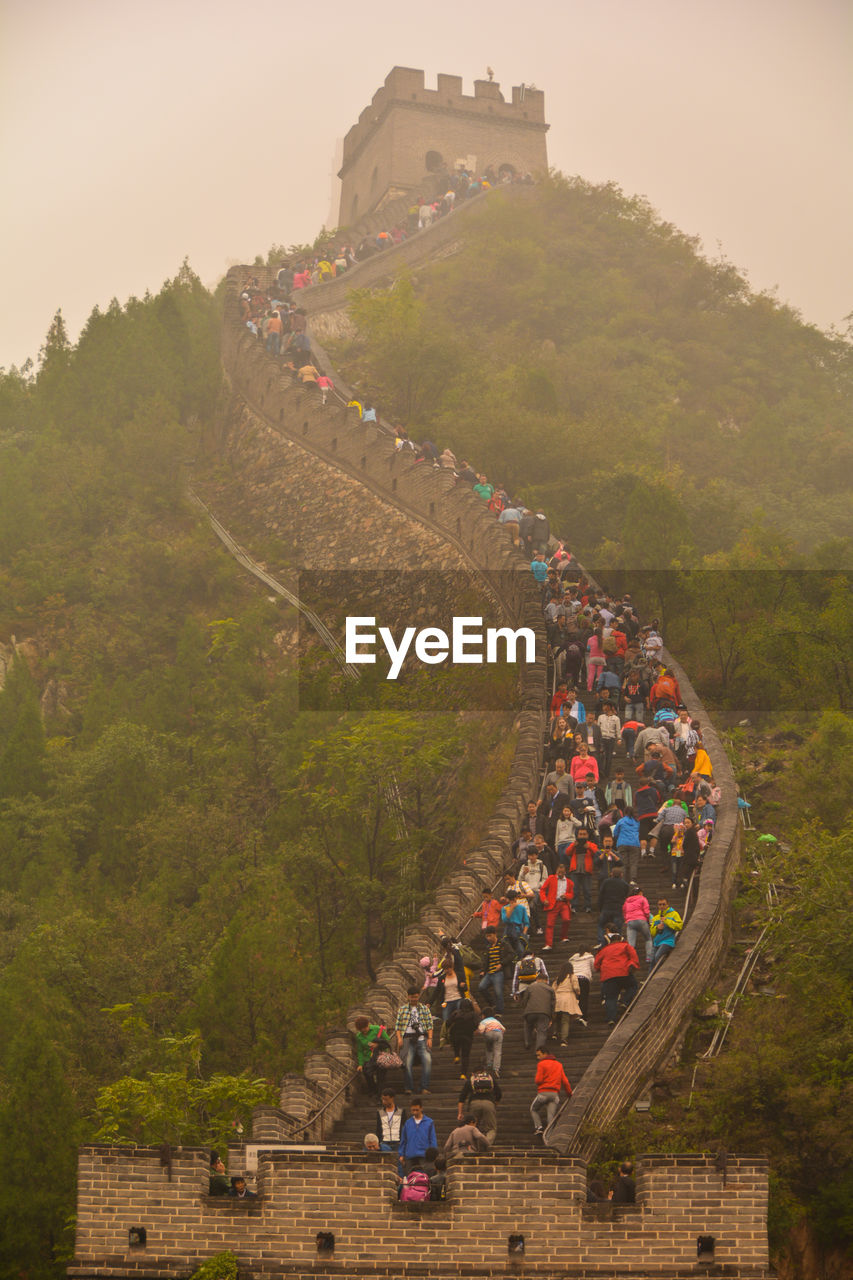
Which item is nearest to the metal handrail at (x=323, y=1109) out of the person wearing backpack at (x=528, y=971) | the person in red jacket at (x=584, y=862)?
the person wearing backpack at (x=528, y=971)

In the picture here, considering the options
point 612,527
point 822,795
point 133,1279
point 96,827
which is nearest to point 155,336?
point 612,527

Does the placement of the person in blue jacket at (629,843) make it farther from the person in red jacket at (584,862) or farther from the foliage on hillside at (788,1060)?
the foliage on hillside at (788,1060)

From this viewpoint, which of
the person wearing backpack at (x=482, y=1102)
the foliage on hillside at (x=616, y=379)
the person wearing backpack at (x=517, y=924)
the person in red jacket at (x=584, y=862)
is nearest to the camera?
the person wearing backpack at (x=482, y=1102)

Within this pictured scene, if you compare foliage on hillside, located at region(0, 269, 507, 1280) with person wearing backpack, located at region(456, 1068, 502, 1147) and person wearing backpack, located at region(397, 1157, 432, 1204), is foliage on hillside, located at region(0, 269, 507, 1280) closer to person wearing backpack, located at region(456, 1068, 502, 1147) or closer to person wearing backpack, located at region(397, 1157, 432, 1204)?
person wearing backpack, located at region(456, 1068, 502, 1147)

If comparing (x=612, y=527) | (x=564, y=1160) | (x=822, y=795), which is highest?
(x=612, y=527)

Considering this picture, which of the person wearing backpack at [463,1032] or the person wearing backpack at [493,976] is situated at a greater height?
the person wearing backpack at [493,976]

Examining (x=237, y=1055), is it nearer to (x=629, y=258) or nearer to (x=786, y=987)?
(x=786, y=987)

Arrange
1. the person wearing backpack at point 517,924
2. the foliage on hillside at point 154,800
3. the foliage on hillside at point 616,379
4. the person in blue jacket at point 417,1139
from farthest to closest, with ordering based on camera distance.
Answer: the foliage on hillside at point 616,379, the foliage on hillside at point 154,800, the person wearing backpack at point 517,924, the person in blue jacket at point 417,1139

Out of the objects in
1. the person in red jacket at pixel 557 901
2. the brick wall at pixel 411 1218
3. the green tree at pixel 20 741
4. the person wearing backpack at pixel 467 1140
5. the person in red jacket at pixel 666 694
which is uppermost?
the green tree at pixel 20 741
